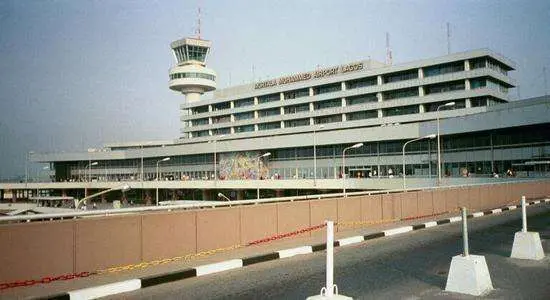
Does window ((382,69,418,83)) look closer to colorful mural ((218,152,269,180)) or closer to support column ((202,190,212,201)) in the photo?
colorful mural ((218,152,269,180))

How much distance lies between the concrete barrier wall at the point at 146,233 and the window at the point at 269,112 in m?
85.8

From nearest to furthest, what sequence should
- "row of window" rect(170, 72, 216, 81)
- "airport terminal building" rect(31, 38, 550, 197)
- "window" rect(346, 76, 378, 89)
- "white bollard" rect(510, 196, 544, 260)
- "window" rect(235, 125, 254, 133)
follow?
"white bollard" rect(510, 196, 544, 260) < "airport terminal building" rect(31, 38, 550, 197) < "window" rect(346, 76, 378, 89) < "window" rect(235, 125, 254, 133) < "row of window" rect(170, 72, 216, 81)

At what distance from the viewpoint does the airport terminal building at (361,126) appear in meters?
62.6

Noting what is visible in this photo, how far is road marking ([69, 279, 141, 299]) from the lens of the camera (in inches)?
287

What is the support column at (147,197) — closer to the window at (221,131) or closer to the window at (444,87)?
the window at (221,131)

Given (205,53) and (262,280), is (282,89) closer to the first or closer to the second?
(205,53)

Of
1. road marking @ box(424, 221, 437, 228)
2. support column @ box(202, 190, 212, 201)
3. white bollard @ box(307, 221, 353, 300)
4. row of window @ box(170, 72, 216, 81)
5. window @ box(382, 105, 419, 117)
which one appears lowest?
support column @ box(202, 190, 212, 201)

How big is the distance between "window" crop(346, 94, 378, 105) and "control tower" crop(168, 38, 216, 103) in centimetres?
4712

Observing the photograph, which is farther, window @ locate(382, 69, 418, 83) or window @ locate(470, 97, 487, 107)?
window @ locate(382, 69, 418, 83)

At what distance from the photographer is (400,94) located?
81562 mm

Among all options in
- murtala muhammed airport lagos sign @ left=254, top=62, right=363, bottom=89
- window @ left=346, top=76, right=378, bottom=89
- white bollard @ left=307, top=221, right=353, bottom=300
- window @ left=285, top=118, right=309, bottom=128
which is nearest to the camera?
white bollard @ left=307, top=221, right=353, bottom=300

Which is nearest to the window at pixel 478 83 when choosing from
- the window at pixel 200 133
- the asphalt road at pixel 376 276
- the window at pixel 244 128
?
the window at pixel 244 128

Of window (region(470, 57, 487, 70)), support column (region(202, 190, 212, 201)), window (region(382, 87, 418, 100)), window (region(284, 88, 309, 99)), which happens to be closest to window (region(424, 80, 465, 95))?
window (region(382, 87, 418, 100))

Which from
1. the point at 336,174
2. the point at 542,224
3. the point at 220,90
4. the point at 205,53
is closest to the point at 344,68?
the point at 336,174
